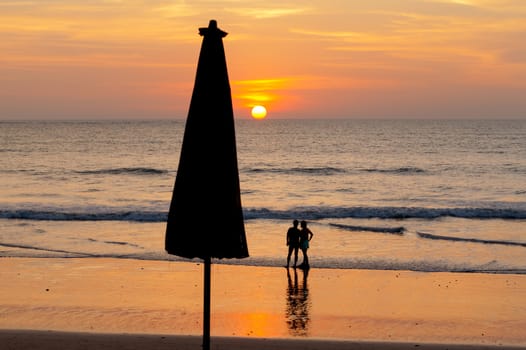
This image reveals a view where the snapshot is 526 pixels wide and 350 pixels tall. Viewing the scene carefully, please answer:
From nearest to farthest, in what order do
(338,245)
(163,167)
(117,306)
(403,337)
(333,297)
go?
(403,337) < (117,306) < (333,297) < (338,245) < (163,167)

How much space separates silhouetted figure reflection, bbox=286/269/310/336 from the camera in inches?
607

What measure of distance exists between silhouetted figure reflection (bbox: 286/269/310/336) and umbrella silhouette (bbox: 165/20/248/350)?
276 inches

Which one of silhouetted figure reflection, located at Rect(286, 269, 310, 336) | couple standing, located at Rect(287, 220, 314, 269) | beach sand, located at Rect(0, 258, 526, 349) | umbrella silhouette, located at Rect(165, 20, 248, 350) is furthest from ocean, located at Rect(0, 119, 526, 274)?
silhouetted figure reflection, located at Rect(286, 269, 310, 336)

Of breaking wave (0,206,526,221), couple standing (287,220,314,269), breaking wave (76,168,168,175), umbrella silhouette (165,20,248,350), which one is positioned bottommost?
breaking wave (0,206,526,221)

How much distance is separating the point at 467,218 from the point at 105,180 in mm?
34668

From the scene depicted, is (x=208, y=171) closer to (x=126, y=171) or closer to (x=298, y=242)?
(x=298, y=242)

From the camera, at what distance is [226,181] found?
27.7 ft

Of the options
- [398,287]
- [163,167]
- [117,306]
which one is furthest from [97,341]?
[163,167]

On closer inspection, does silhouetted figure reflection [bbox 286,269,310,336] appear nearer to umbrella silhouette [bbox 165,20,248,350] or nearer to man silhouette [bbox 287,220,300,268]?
man silhouette [bbox 287,220,300,268]

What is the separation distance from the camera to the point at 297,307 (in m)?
17.3

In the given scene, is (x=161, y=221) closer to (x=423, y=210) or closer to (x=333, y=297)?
(x=423, y=210)

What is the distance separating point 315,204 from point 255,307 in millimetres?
29112

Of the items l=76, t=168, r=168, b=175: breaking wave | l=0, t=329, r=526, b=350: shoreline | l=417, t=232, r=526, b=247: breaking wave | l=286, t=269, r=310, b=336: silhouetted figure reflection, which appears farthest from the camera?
l=76, t=168, r=168, b=175: breaking wave

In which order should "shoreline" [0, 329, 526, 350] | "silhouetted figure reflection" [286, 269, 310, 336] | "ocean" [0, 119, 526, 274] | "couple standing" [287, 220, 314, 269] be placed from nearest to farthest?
"shoreline" [0, 329, 526, 350] < "silhouetted figure reflection" [286, 269, 310, 336] < "couple standing" [287, 220, 314, 269] < "ocean" [0, 119, 526, 274]
